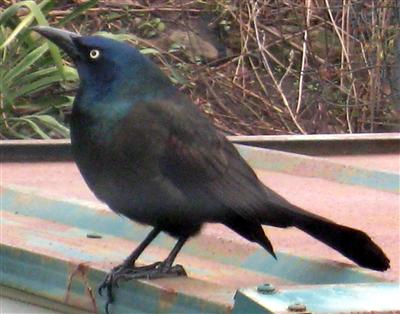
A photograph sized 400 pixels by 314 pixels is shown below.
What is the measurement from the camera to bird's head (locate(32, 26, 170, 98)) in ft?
9.75

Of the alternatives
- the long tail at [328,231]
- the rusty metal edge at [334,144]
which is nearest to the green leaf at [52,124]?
the rusty metal edge at [334,144]

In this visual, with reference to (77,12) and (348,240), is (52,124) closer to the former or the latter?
(77,12)

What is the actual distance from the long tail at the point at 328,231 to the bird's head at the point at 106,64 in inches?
15.2

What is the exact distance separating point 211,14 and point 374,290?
282 inches

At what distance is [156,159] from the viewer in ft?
9.58

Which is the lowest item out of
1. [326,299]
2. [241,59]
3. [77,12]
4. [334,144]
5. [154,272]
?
[241,59]

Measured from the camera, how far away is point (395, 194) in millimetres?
3393

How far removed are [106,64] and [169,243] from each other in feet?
1.70

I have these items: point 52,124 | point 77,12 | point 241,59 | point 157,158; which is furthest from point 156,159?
point 241,59

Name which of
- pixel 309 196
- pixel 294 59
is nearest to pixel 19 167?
pixel 309 196

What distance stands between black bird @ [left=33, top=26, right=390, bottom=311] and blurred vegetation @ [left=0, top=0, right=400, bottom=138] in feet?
12.9

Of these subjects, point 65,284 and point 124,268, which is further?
point 124,268

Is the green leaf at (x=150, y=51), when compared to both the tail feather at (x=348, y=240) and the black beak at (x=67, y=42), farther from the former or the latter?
the tail feather at (x=348, y=240)

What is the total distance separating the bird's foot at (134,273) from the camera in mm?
2477
